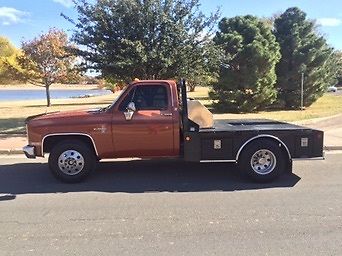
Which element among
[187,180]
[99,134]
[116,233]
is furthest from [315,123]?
[116,233]

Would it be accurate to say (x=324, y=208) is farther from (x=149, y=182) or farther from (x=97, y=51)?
(x=97, y=51)

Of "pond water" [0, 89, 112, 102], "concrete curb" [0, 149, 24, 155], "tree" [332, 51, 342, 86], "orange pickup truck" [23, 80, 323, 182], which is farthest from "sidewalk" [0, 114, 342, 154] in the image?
"pond water" [0, 89, 112, 102]

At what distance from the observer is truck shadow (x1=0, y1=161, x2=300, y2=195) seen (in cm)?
706

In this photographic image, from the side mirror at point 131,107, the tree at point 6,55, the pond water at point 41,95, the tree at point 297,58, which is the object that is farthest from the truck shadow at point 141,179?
the pond water at point 41,95

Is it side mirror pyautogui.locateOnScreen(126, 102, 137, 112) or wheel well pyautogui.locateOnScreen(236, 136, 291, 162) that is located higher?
side mirror pyautogui.locateOnScreen(126, 102, 137, 112)

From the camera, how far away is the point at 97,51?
14.8 m

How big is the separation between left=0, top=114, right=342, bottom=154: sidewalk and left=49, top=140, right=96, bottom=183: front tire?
408 centimetres

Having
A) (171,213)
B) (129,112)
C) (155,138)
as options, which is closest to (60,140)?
(129,112)

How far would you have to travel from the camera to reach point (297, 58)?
22516 millimetres

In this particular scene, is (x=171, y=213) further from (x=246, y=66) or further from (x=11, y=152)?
(x=246, y=66)

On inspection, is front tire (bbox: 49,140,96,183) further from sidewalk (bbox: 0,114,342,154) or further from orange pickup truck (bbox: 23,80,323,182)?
sidewalk (bbox: 0,114,342,154)

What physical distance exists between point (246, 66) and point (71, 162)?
1428 cm

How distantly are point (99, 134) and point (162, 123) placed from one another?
1124 mm

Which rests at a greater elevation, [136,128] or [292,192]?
[136,128]
